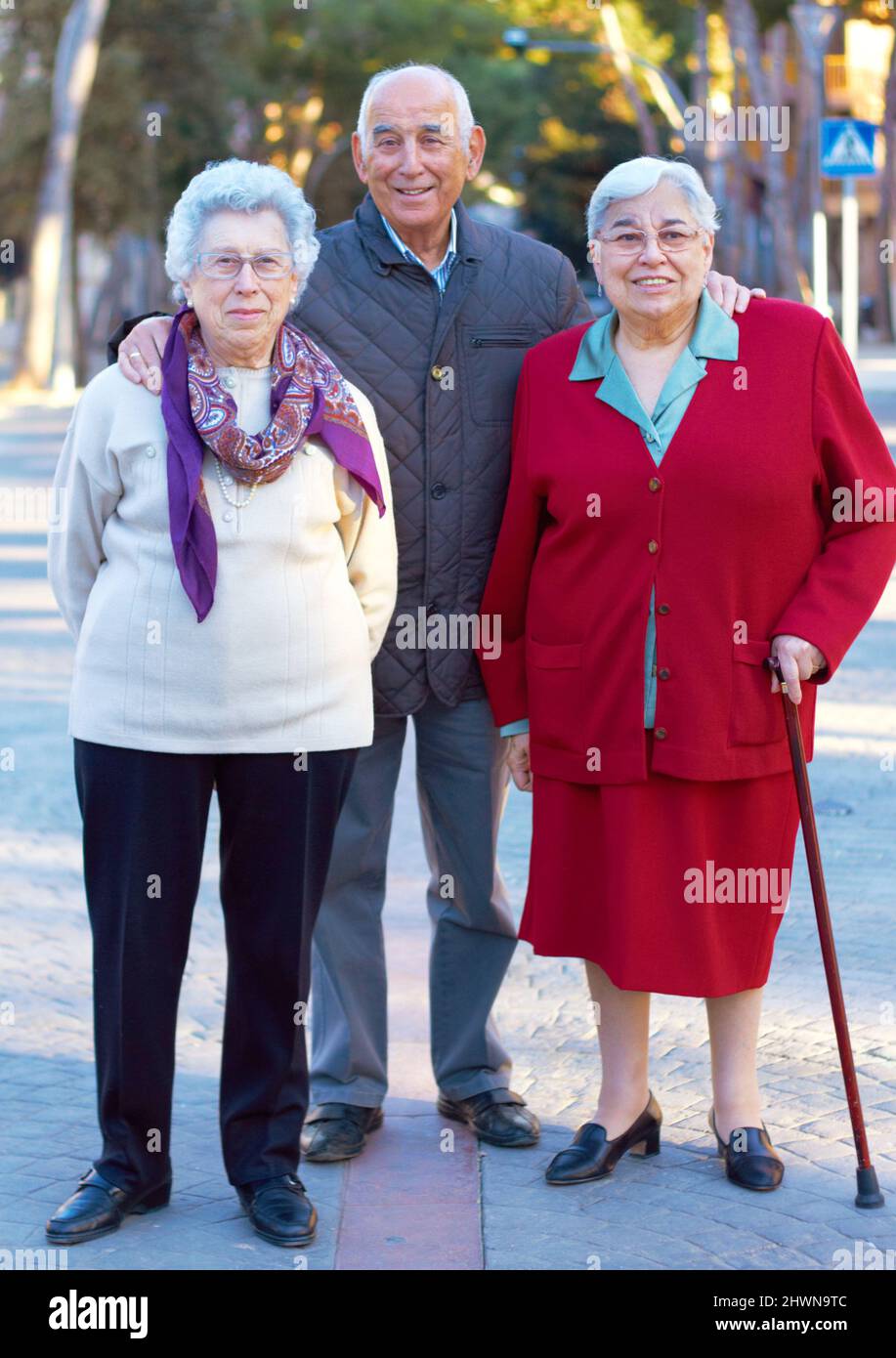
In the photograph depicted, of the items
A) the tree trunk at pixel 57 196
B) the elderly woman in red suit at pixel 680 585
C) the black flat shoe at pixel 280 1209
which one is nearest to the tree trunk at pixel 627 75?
the tree trunk at pixel 57 196

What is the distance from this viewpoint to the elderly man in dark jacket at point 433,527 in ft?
14.9

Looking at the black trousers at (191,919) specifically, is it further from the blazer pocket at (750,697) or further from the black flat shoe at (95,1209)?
the blazer pocket at (750,697)

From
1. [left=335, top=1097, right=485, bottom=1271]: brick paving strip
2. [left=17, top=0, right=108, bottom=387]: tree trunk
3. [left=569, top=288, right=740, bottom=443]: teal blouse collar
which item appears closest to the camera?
[left=335, top=1097, right=485, bottom=1271]: brick paving strip

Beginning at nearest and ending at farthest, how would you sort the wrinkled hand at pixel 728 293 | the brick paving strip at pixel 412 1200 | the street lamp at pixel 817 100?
the brick paving strip at pixel 412 1200
the wrinkled hand at pixel 728 293
the street lamp at pixel 817 100

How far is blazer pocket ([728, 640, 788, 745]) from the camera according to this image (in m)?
4.23

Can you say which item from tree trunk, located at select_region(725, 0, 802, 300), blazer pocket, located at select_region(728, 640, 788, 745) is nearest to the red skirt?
blazer pocket, located at select_region(728, 640, 788, 745)

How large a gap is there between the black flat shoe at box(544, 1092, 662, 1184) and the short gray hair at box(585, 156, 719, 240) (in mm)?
1946

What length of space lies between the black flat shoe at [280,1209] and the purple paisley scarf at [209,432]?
1207mm

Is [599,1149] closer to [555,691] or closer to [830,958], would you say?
[830,958]

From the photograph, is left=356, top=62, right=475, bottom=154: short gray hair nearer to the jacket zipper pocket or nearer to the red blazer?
the jacket zipper pocket

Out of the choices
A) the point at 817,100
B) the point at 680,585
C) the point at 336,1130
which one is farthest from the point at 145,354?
the point at 817,100

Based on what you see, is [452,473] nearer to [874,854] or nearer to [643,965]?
[643,965]

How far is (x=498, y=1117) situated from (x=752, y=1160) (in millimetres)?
628

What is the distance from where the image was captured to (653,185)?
13.6 ft
